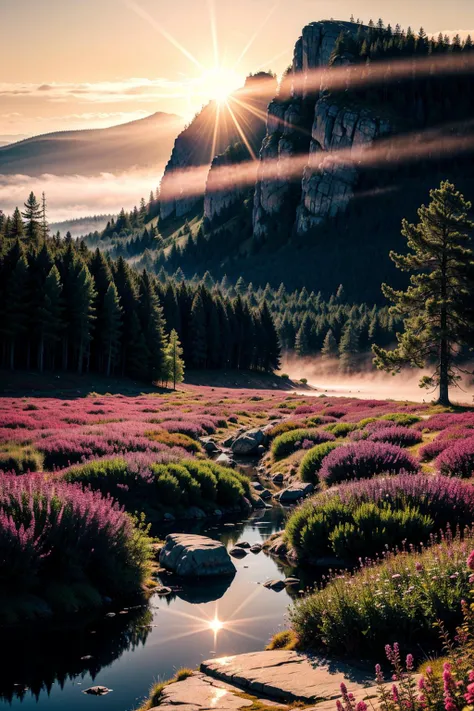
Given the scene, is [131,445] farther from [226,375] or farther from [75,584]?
[226,375]

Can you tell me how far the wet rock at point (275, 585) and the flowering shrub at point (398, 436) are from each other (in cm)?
1409

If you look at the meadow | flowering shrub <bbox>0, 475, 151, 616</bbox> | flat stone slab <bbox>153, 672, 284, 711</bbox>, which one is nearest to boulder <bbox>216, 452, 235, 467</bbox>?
the meadow

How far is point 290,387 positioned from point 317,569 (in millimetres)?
103368

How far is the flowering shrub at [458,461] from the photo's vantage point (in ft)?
72.0

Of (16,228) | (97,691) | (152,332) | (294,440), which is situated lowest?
(97,691)

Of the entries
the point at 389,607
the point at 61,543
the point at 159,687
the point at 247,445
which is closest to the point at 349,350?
the point at 247,445

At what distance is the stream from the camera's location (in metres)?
10.3

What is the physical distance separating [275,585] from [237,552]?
109 inches

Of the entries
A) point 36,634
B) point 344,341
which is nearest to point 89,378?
point 36,634

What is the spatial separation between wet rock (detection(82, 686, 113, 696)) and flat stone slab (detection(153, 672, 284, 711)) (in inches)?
47.4

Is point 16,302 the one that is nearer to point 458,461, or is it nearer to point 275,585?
point 458,461

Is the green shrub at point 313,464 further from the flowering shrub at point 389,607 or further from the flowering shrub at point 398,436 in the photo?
the flowering shrub at point 389,607

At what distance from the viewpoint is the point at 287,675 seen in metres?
9.33

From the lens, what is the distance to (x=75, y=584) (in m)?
13.8
